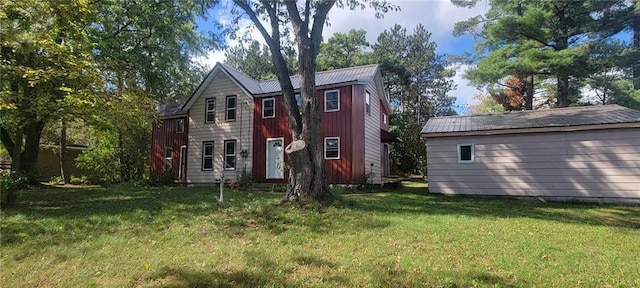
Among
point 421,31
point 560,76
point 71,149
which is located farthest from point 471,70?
point 71,149

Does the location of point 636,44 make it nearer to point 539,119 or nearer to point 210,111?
point 539,119

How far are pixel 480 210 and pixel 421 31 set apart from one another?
30541 mm

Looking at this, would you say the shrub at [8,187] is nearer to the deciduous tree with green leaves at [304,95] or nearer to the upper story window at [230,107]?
the deciduous tree with green leaves at [304,95]

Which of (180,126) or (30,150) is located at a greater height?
(180,126)

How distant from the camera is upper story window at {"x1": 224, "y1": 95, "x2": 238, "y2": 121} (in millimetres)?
18594

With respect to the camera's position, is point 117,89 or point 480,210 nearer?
point 480,210

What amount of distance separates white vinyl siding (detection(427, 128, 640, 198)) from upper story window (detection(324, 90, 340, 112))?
14.9 ft

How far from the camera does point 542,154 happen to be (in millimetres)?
12328

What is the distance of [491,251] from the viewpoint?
5406 mm

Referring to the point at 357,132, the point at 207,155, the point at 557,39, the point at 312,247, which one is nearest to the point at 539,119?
the point at 357,132

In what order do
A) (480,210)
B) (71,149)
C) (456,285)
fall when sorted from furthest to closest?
(71,149) → (480,210) → (456,285)

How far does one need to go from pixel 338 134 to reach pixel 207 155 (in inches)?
298

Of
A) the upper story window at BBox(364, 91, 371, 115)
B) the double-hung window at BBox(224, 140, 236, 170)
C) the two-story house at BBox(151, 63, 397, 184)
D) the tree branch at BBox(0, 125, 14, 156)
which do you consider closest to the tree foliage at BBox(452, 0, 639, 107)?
the two-story house at BBox(151, 63, 397, 184)

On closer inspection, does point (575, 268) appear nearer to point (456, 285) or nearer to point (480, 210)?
point (456, 285)
